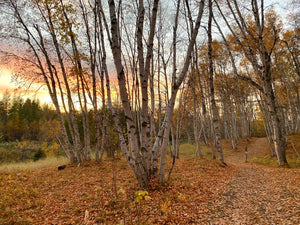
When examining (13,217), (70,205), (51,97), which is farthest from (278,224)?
(51,97)

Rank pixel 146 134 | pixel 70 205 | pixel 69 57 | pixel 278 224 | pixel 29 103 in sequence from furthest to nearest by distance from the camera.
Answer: pixel 29 103 → pixel 69 57 → pixel 146 134 → pixel 70 205 → pixel 278 224

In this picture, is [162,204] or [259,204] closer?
[162,204]

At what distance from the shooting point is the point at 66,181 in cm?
645

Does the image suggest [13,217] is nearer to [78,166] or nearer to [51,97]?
[78,166]

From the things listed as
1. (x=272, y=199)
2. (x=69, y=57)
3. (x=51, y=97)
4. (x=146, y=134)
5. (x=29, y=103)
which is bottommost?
(x=272, y=199)

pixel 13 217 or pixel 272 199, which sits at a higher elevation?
pixel 13 217

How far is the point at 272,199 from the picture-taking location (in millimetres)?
4141

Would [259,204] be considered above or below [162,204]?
below

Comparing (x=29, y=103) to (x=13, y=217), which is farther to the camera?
(x=29, y=103)

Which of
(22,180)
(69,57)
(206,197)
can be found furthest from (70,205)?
(69,57)

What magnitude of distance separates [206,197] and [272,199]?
161 cm

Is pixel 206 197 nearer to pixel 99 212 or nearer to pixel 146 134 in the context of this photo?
pixel 146 134

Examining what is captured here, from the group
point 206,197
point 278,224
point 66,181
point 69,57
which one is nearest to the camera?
point 278,224

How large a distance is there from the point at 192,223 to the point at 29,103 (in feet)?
138
